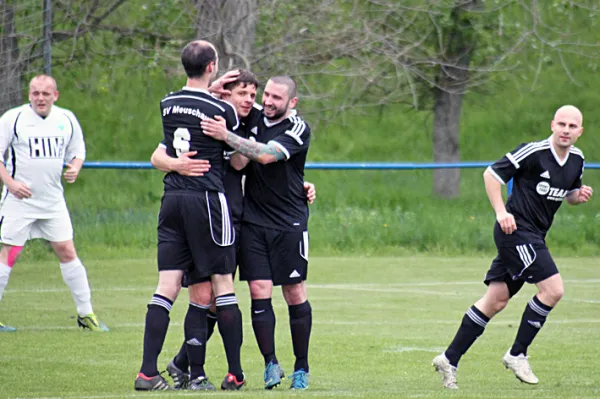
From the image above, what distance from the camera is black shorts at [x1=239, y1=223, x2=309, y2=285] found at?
727 centimetres

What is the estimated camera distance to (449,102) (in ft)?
84.1

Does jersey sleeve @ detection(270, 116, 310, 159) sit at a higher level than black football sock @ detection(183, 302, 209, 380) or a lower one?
higher

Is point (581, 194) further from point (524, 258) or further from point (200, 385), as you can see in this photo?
point (200, 385)

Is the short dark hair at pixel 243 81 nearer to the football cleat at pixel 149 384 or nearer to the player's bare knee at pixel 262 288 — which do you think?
the player's bare knee at pixel 262 288

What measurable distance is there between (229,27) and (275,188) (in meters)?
12.1

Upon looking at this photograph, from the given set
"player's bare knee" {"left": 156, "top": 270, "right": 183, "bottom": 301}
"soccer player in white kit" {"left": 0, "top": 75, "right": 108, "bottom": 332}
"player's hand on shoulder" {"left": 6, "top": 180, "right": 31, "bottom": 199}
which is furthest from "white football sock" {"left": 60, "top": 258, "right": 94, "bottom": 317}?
"player's bare knee" {"left": 156, "top": 270, "right": 183, "bottom": 301}

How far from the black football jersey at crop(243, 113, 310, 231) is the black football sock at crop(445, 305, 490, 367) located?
1.29m

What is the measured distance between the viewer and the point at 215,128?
679 cm

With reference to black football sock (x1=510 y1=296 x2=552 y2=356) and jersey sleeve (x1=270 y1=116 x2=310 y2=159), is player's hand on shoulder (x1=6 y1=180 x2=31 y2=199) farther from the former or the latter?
black football sock (x1=510 y1=296 x2=552 y2=356)

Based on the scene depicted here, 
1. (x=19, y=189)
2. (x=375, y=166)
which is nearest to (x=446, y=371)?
(x=19, y=189)

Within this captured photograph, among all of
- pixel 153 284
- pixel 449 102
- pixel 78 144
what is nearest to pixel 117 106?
pixel 449 102

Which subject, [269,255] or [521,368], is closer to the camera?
[269,255]

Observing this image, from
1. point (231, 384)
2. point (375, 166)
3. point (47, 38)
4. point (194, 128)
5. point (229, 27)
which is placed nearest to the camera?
point (194, 128)

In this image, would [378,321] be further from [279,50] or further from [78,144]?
[279,50]
